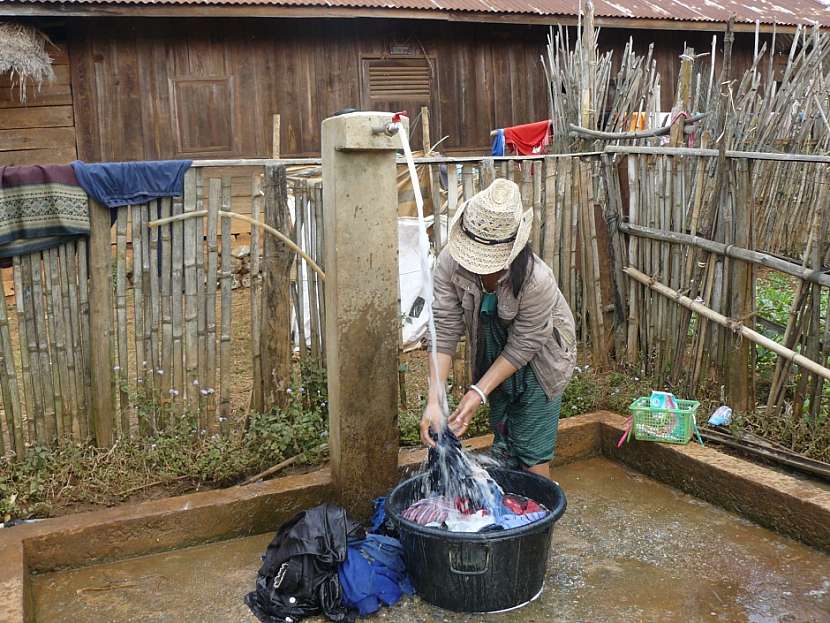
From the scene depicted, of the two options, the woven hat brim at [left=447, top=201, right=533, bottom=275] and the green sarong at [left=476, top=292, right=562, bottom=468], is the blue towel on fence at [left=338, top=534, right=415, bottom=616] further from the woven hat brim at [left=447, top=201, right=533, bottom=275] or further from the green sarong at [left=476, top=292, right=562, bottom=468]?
the woven hat brim at [left=447, top=201, right=533, bottom=275]

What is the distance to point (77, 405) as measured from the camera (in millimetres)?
4484

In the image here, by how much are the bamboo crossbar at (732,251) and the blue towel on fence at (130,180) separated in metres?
2.85

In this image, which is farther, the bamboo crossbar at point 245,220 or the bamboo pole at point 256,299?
the bamboo pole at point 256,299

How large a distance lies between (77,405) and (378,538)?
1795 mm

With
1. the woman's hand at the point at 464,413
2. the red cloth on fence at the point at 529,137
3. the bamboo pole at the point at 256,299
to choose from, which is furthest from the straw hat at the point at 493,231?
the red cloth on fence at the point at 529,137

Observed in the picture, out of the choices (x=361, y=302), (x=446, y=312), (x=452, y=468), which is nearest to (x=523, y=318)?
(x=446, y=312)

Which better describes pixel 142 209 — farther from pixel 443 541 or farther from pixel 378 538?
pixel 443 541

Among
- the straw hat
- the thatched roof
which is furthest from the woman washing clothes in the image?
the thatched roof

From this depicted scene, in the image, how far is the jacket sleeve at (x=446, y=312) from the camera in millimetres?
3768

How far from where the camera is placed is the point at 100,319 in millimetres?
4441

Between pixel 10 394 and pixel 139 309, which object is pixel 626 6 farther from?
pixel 10 394

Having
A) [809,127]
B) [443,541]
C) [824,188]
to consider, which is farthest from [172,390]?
[809,127]

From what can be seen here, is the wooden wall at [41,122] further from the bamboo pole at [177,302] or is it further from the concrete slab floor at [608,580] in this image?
the concrete slab floor at [608,580]

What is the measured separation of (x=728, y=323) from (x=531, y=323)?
1914 mm
